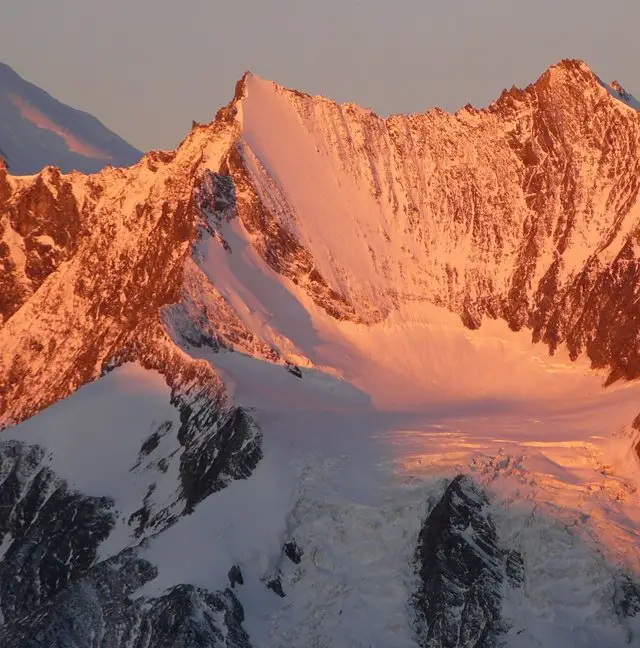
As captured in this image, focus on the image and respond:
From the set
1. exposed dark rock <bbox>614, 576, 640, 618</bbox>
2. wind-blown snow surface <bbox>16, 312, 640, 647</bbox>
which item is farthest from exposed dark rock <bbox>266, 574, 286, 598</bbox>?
exposed dark rock <bbox>614, 576, 640, 618</bbox>

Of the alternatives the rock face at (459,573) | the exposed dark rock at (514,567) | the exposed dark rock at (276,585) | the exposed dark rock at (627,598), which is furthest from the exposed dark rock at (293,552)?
the exposed dark rock at (627,598)

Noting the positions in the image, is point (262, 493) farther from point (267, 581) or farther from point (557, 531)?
point (557, 531)

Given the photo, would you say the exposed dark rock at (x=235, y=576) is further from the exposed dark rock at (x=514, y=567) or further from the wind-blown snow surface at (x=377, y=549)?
the exposed dark rock at (x=514, y=567)

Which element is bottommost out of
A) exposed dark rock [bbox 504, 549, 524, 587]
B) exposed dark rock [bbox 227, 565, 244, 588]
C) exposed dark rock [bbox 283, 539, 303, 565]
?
exposed dark rock [bbox 227, 565, 244, 588]

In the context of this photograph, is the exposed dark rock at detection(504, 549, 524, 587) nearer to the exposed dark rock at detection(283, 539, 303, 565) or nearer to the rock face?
the rock face

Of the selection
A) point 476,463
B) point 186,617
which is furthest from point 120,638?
point 476,463

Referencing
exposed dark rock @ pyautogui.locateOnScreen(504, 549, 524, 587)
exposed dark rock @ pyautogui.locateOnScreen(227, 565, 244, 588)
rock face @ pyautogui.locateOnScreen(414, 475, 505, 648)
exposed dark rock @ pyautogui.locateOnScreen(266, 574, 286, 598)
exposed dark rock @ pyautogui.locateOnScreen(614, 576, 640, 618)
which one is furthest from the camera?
exposed dark rock @ pyautogui.locateOnScreen(266, 574, 286, 598)
